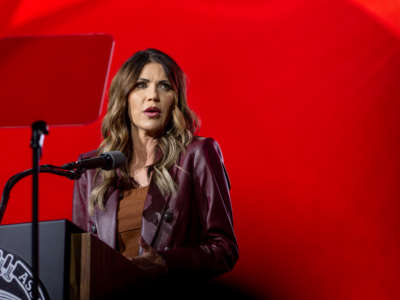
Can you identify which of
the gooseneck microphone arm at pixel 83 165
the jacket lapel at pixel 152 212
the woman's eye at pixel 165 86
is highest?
the woman's eye at pixel 165 86

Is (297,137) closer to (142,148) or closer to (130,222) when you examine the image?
(142,148)

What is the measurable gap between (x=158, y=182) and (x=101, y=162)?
675 millimetres

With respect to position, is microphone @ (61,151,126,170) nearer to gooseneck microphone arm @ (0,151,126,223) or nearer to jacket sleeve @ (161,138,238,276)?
gooseneck microphone arm @ (0,151,126,223)

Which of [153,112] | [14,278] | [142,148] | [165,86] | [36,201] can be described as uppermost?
[165,86]

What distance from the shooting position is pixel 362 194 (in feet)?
8.13

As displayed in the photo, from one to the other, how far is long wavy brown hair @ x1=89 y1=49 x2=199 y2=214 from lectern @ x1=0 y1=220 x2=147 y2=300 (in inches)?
31.9

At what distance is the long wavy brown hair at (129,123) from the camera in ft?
6.98

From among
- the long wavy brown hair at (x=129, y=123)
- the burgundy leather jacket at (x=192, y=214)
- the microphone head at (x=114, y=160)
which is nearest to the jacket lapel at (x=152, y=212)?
the burgundy leather jacket at (x=192, y=214)

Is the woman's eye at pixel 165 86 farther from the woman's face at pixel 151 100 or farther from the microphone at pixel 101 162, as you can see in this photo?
the microphone at pixel 101 162

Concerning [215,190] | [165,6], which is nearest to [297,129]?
[215,190]

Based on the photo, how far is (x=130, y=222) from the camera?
2012 millimetres

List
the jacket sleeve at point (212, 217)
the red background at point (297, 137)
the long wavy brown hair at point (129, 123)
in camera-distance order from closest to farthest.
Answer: the jacket sleeve at point (212, 217) → the long wavy brown hair at point (129, 123) → the red background at point (297, 137)

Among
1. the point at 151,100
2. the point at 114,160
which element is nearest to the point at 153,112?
the point at 151,100

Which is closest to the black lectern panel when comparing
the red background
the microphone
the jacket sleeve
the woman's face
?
the microphone
